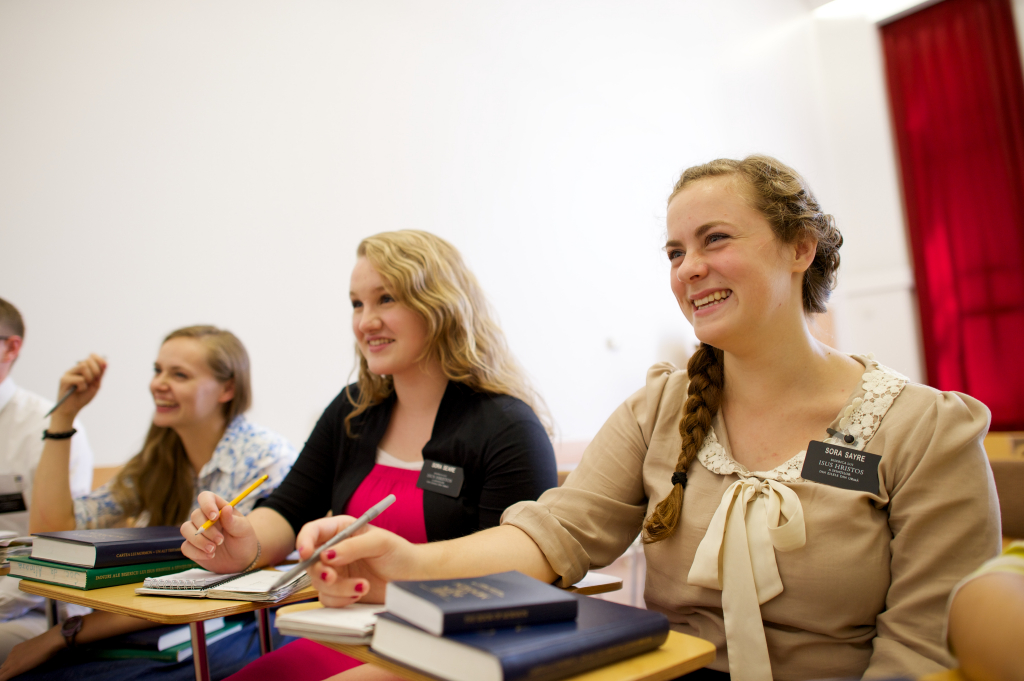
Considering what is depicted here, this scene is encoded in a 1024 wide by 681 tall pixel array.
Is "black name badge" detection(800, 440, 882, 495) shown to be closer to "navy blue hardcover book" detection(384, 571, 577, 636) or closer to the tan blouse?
the tan blouse

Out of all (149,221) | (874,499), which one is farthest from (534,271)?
(874,499)

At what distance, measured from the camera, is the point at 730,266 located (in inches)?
46.6

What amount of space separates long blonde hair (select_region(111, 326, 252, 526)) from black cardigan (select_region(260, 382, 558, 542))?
2.13ft

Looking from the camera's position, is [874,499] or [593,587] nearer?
[874,499]

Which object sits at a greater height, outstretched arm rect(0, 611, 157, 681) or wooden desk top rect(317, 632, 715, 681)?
wooden desk top rect(317, 632, 715, 681)

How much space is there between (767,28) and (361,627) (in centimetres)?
688

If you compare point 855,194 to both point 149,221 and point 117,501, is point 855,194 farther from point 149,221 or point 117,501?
point 117,501

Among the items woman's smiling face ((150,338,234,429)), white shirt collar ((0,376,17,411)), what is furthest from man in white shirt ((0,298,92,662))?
woman's smiling face ((150,338,234,429))

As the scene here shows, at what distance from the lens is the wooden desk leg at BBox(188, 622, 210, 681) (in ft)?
4.11

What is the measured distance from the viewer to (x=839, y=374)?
1.22 metres

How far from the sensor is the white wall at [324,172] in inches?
111

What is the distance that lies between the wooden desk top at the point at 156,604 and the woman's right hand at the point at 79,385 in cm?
101

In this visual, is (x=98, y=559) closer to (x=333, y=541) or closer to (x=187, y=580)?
(x=187, y=580)

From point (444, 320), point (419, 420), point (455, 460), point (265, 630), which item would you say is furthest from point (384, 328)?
point (265, 630)
